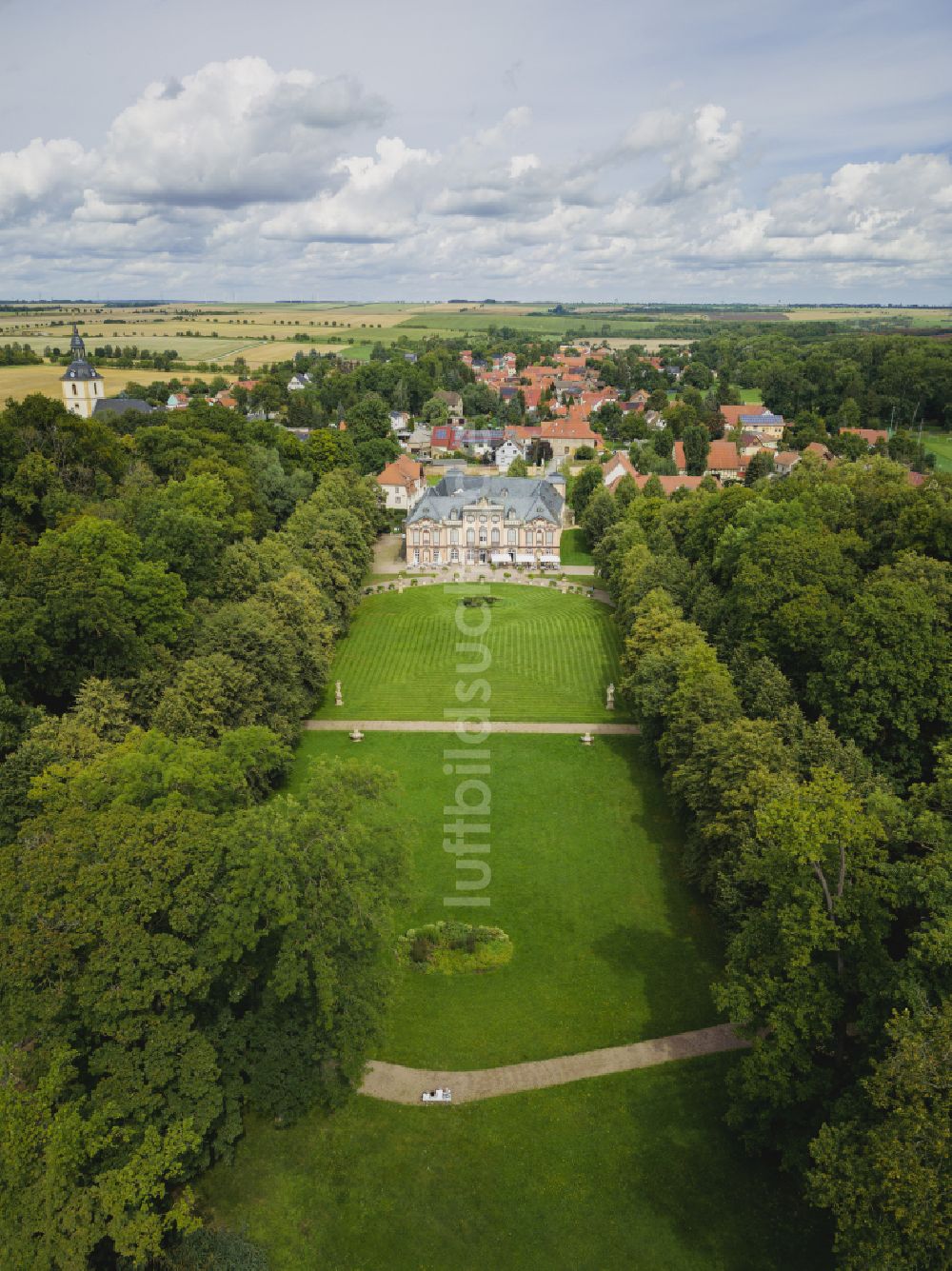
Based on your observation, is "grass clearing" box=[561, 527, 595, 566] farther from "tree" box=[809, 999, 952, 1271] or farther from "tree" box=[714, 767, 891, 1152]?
"tree" box=[809, 999, 952, 1271]

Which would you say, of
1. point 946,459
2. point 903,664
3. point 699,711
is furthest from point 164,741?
point 946,459

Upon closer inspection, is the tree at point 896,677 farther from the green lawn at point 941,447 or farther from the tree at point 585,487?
the green lawn at point 941,447

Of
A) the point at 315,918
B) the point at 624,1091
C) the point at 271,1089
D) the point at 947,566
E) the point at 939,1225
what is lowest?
the point at 624,1091

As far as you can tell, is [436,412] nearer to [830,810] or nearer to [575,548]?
[575,548]

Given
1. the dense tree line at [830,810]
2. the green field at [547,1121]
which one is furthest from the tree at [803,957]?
the green field at [547,1121]

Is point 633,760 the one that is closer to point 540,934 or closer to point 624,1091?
point 540,934

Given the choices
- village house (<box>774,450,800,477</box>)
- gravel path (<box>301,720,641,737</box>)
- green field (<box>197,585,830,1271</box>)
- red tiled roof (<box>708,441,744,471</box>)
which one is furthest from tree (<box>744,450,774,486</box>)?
green field (<box>197,585,830,1271</box>)

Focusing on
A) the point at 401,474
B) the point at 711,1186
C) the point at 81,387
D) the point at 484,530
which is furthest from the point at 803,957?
the point at 81,387
